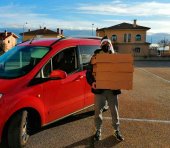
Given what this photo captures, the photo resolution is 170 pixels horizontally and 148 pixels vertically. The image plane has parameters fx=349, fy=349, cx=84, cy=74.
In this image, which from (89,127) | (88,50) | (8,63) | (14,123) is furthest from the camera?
(88,50)

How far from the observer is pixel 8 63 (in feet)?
22.5

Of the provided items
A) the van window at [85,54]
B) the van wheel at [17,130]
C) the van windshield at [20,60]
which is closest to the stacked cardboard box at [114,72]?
the van windshield at [20,60]

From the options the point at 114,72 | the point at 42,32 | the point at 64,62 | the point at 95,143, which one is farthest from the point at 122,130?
the point at 42,32

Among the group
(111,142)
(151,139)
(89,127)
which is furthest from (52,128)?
(151,139)

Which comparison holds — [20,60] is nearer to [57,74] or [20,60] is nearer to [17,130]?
[57,74]

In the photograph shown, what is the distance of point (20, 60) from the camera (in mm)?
6934

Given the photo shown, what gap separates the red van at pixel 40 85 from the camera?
572 cm

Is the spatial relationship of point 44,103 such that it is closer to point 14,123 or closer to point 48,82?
point 48,82

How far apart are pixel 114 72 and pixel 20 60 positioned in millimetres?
1988

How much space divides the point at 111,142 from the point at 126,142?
28 cm

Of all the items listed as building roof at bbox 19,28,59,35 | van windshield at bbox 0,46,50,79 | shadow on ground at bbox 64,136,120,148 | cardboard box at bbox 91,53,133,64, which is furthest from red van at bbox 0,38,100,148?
building roof at bbox 19,28,59,35

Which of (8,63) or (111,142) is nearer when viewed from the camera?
(111,142)

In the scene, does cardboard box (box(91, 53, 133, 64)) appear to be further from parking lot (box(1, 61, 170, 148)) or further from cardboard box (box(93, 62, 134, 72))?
parking lot (box(1, 61, 170, 148))

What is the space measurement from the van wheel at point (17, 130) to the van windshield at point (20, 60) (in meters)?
0.76
